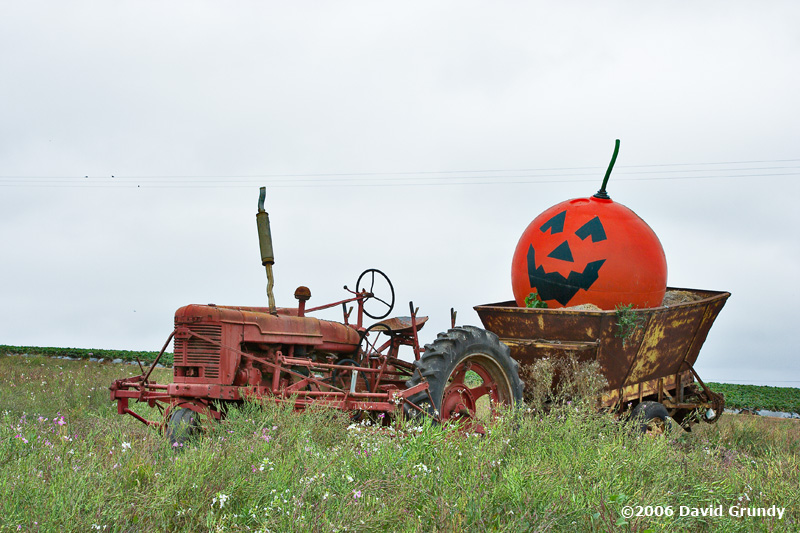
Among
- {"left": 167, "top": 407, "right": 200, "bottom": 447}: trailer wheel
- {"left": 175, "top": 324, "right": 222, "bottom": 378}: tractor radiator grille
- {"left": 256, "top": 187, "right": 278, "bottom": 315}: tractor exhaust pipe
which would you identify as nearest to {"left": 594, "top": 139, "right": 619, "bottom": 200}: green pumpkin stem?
{"left": 256, "top": 187, "right": 278, "bottom": 315}: tractor exhaust pipe

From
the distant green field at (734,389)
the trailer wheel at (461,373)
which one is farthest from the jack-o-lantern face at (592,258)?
the distant green field at (734,389)

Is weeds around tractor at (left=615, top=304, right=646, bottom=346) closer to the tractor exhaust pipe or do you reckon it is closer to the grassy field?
the grassy field

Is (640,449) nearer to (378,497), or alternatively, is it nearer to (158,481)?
(378,497)

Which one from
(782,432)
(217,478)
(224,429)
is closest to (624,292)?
(782,432)

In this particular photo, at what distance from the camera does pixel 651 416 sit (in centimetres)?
766

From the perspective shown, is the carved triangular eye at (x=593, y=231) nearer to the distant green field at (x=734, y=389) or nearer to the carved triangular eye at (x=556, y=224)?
the carved triangular eye at (x=556, y=224)

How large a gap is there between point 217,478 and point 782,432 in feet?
28.4

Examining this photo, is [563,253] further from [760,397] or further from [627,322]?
[760,397]

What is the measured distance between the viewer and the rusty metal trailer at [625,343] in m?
7.06

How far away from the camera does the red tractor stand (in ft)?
19.2

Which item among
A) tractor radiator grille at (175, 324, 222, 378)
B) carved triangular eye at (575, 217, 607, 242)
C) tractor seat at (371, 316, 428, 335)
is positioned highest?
carved triangular eye at (575, 217, 607, 242)

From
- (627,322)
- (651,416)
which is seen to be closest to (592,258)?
(627,322)

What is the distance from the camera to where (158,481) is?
361 cm

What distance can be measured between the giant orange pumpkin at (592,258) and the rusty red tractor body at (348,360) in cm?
53
